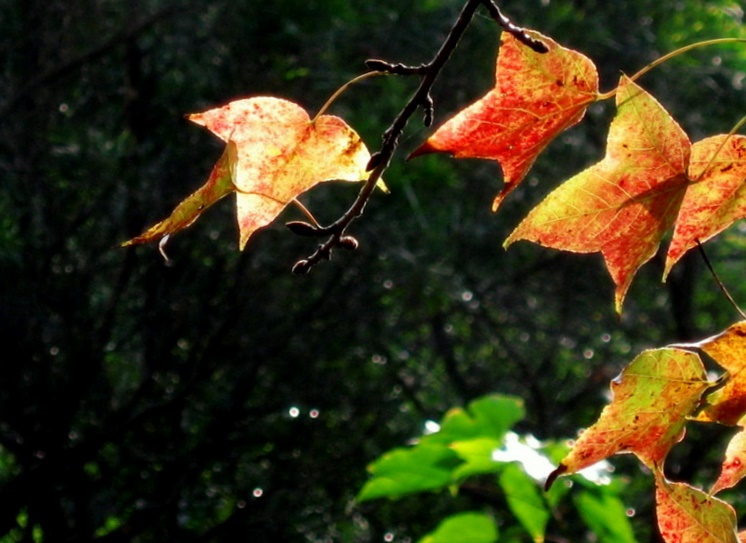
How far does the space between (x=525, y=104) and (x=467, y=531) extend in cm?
62

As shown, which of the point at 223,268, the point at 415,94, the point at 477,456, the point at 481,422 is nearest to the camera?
the point at 415,94

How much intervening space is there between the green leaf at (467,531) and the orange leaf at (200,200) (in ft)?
1.99

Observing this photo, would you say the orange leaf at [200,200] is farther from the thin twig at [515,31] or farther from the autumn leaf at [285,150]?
the thin twig at [515,31]

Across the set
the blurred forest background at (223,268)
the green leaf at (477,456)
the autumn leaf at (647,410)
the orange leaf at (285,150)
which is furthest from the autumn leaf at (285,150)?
the blurred forest background at (223,268)

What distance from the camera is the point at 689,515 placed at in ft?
1.57

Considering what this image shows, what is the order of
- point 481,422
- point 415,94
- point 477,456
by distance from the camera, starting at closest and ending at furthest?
point 415,94 → point 477,456 → point 481,422

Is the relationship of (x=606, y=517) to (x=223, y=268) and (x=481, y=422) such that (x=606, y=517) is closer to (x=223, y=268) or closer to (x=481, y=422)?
(x=481, y=422)

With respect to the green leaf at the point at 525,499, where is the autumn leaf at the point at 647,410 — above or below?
above

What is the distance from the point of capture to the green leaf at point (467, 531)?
3.22 ft

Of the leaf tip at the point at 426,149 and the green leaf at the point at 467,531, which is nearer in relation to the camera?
the leaf tip at the point at 426,149

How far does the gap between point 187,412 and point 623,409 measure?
2389 mm

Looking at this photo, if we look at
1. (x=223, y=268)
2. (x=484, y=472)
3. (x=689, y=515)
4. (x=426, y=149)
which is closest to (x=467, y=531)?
Result: (x=484, y=472)

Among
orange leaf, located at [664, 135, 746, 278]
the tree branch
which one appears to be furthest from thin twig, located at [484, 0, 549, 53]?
orange leaf, located at [664, 135, 746, 278]

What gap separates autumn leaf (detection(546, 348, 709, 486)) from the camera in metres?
0.45
